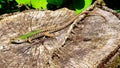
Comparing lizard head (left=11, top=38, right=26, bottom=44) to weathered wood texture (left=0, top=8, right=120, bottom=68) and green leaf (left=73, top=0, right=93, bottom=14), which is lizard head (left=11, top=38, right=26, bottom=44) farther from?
green leaf (left=73, top=0, right=93, bottom=14)

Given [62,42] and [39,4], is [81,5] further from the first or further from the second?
[62,42]

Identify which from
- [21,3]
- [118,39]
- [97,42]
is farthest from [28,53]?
[21,3]

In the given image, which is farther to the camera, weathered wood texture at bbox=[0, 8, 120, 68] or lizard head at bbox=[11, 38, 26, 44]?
lizard head at bbox=[11, 38, 26, 44]

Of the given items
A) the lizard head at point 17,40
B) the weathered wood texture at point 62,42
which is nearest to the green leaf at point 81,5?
the weathered wood texture at point 62,42

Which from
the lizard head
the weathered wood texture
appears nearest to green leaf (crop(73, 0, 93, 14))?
the weathered wood texture

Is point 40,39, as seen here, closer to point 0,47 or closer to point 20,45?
point 20,45

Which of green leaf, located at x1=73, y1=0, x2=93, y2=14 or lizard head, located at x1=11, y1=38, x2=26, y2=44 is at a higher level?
green leaf, located at x1=73, y1=0, x2=93, y2=14

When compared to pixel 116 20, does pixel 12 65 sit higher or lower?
lower

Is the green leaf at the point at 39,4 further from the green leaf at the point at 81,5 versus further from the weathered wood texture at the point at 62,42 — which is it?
the weathered wood texture at the point at 62,42
